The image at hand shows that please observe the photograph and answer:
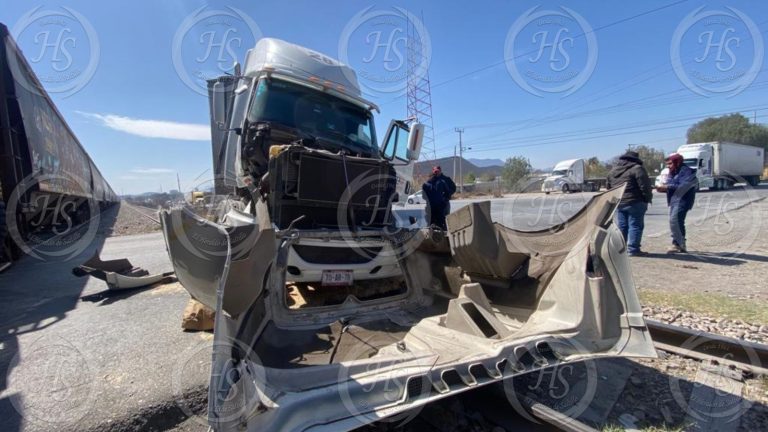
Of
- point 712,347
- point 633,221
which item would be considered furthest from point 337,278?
point 633,221

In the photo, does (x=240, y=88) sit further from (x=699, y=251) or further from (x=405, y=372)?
(x=699, y=251)

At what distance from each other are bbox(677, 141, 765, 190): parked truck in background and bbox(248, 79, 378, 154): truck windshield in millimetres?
29128

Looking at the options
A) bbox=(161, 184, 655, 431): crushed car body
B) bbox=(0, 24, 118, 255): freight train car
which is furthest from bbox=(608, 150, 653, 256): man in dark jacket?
bbox=(0, 24, 118, 255): freight train car

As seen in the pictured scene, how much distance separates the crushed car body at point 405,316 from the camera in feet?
5.65

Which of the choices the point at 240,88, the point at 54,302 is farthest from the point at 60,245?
the point at 240,88

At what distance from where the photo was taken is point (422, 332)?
2861mm

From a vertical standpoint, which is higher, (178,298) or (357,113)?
(357,113)

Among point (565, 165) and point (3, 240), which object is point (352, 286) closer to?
point (3, 240)

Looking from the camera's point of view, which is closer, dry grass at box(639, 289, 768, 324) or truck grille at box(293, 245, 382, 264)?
truck grille at box(293, 245, 382, 264)

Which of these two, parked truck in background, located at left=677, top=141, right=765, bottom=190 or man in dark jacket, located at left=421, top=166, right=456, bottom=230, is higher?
parked truck in background, located at left=677, top=141, right=765, bottom=190

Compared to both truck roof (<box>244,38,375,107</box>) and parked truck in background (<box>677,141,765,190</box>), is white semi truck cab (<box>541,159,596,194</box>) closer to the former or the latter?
parked truck in background (<box>677,141,765,190</box>)

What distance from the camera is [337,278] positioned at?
3.46 m

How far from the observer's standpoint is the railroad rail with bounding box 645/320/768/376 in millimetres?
2773

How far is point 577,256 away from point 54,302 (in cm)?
633
